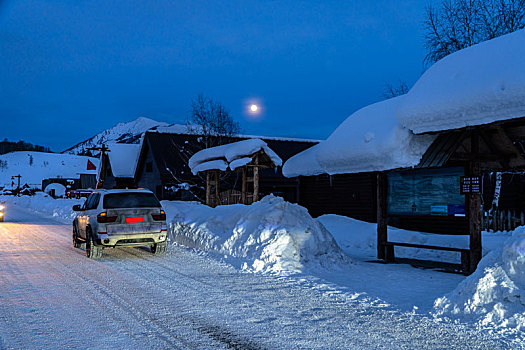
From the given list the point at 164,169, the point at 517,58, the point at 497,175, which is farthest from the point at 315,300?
the point at 164,169

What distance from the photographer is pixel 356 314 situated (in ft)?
22.1

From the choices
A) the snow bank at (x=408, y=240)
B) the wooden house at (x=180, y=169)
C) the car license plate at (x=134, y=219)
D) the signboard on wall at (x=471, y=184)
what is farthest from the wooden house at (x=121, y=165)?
the signboard on wall at (x=471, y=184)

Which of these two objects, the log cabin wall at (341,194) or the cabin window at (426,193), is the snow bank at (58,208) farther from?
the cabin window at (426,193)

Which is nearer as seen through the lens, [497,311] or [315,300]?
[497,311]

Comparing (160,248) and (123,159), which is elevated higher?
(123,159)

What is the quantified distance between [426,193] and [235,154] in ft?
32.6

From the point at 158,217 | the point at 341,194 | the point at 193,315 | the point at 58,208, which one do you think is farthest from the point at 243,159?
the point at 58,208

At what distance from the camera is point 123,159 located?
45344 millimetres

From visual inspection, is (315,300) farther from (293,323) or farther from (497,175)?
(497,175)

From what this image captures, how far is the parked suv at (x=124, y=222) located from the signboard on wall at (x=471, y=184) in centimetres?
748

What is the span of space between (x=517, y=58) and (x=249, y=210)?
24.6ft

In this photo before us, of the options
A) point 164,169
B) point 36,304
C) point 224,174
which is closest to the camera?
point 36,304

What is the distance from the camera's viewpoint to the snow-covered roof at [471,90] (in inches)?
332

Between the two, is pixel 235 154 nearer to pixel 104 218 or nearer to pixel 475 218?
pixel 104 218
